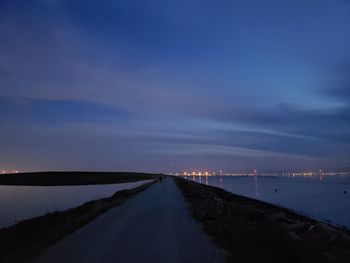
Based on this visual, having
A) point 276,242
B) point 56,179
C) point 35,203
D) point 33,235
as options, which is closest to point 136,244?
point 276,242

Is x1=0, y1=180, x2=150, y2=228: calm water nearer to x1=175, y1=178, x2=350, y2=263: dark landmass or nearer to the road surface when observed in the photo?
the road surface

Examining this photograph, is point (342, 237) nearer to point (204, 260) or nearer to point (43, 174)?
point (204, 260)

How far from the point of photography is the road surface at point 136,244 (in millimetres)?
11523

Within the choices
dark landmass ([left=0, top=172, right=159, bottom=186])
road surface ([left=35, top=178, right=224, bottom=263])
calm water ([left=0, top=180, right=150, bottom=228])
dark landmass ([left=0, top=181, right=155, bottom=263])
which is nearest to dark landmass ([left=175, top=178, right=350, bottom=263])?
road surface ([left=35, top=178, right=224, bottom=263])

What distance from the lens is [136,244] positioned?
13.6 meters

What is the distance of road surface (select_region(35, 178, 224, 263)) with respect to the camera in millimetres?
11523

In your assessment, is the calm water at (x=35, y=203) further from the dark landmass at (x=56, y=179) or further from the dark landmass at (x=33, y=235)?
the dark landmass at (x=56, y=179)

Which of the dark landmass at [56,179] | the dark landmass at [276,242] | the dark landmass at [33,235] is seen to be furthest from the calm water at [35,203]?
the dark landmass at [56,179]

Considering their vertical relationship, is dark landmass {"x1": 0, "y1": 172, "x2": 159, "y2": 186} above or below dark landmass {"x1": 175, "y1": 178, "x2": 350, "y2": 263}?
above

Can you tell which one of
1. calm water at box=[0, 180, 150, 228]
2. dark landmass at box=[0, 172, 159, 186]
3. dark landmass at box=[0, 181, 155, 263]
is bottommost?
dark landmass at box=[0, 181, 155, 263]

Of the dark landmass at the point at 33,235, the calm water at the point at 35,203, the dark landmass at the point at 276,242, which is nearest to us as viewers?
the dark landmass at the point at 276,242

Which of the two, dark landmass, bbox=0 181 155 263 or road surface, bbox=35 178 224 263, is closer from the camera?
road surface, bbox=35 178 224 263

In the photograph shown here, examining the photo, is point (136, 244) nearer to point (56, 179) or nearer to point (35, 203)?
point (35, 203)

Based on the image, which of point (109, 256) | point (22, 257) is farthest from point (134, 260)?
point (22, 257)
